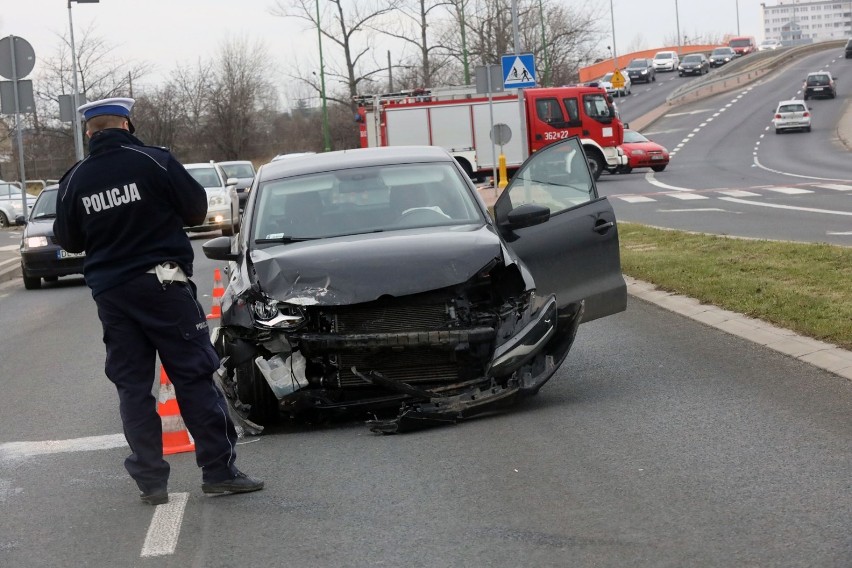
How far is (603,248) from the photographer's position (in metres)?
8.65

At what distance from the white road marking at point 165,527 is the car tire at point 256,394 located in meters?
1.26

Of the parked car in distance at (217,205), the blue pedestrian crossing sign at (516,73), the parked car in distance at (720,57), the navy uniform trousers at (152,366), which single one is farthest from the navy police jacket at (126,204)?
the parked car in distance at (720,57)

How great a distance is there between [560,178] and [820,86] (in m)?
67.6

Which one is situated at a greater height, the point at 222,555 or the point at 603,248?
the point at 603,248

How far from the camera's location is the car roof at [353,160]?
881cm

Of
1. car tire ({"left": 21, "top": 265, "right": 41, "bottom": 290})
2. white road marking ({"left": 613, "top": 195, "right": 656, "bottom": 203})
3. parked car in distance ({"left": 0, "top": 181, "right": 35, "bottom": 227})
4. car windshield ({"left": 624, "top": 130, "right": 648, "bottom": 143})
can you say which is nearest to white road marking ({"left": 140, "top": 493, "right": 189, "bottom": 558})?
car tire ({"left": 21, "top": 265, "right": 41, "bottom": 290})

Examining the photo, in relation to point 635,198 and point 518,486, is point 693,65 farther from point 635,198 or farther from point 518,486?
point 518,486

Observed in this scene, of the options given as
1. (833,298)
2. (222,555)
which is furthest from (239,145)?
(222,555)

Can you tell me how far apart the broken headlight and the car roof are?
192 centimetres

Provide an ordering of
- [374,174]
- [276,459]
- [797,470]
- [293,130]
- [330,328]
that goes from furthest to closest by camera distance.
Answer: [293,130] → [374,174] → [330,328] → [276,459] → [797,470]

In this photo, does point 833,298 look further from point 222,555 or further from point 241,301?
point 222,555

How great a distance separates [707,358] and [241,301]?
3.47 m

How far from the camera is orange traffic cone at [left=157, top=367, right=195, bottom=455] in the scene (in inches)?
275

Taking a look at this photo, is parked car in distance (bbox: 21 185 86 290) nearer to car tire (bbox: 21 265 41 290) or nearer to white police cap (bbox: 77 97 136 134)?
car tire (bbox: 21 265 41 290)
